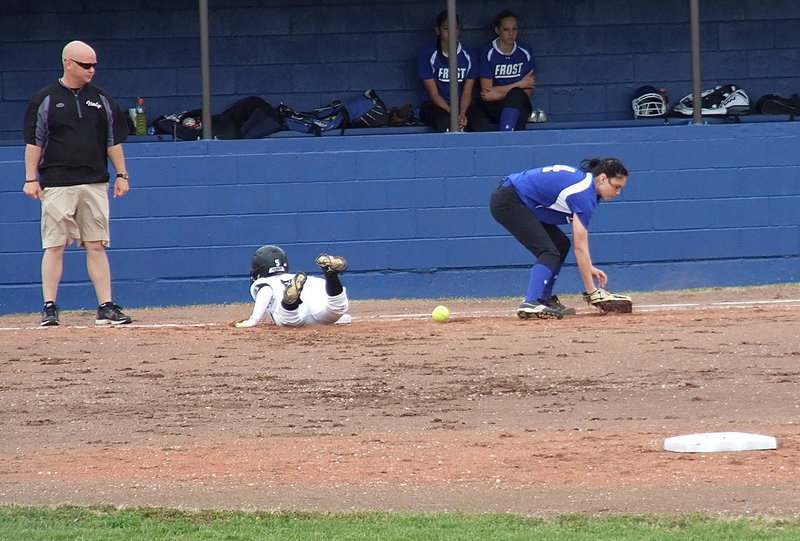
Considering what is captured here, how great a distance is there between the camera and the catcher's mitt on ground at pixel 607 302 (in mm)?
10211

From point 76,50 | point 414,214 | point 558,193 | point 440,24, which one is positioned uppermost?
point 440,24

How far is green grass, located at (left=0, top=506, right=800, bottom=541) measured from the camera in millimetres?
4719

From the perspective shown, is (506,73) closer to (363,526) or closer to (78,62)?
(78,62)

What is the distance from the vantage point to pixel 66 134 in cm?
1014

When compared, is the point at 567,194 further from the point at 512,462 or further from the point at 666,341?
the point at 512,462

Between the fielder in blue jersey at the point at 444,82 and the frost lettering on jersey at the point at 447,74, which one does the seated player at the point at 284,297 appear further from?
the frost lettering on jersey at the point at 447,74

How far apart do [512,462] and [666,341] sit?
3.30 m

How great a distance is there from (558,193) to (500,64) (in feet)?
11.1

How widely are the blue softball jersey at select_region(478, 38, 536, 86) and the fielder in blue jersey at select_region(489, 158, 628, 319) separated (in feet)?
9.08

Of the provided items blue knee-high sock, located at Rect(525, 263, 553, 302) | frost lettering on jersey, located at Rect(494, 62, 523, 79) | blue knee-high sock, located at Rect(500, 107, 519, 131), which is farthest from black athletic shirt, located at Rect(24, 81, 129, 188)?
frost lettering on jersey, located at Rect(494, 62, 523, 79)

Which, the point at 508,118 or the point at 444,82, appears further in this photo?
the point at 444,82

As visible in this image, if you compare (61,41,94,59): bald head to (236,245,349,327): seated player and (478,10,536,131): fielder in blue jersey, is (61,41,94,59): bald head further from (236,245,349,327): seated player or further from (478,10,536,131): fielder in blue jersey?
(478,10,536,131): fielder in blue jersey

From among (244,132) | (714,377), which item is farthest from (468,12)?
(714,377)

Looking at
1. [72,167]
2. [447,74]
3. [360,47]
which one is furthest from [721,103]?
[72,167]
